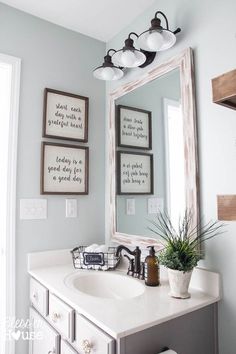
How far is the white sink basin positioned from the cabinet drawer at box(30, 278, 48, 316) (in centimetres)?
14

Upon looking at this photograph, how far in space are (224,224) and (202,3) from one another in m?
1.10

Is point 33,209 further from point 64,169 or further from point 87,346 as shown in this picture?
point 87,346

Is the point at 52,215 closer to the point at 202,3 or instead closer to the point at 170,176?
the point at 170,176

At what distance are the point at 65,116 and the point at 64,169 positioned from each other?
0.37 m

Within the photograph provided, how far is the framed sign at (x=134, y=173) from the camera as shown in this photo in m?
1.64

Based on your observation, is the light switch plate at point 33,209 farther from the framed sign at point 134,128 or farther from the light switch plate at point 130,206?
the framed sign at point 134,128

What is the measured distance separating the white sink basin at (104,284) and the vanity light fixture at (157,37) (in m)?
1.24

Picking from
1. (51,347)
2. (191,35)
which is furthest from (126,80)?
(51,347)

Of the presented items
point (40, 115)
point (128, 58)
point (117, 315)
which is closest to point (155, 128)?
point (128, 58)

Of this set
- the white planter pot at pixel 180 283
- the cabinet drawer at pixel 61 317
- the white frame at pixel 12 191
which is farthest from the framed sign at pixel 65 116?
the white planter pot at pixel 180 283

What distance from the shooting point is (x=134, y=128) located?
1768 mm

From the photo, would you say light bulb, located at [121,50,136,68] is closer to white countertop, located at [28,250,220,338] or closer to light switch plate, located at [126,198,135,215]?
light switch plate, located at [126,198,135,215]

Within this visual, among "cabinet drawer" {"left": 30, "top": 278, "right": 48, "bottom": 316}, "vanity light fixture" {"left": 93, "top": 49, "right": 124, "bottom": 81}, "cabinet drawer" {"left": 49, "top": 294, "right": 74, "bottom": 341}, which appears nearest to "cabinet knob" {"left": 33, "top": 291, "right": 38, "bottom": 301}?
"cabinet drawer" {"left": 30, "top": 278, "right": 48, "bottom": 316}

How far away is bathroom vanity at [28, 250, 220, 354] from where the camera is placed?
3.22ft
